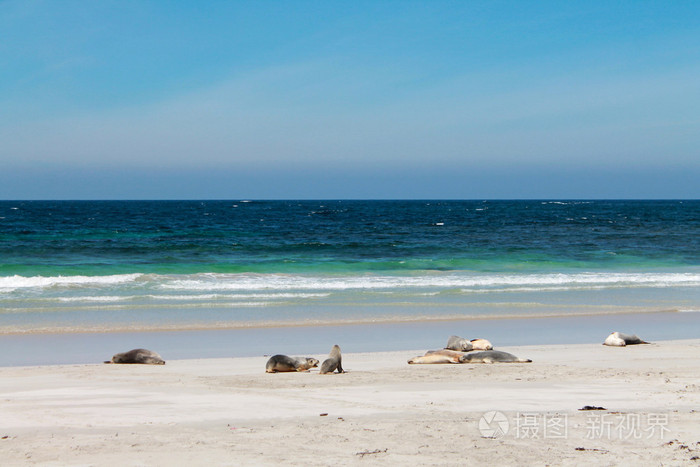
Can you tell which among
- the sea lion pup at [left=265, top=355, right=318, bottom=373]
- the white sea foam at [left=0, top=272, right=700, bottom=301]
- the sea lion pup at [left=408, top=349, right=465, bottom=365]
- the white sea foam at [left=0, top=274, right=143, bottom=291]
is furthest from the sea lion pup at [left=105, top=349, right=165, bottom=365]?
the white sea foam at [left=0, top=274, right=143, bottom=291]

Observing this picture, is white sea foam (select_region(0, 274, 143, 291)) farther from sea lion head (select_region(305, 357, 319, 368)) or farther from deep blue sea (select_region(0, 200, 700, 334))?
sea lion head (select_region(305, 357, 319, 368))

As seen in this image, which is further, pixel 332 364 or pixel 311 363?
pixel 311 363

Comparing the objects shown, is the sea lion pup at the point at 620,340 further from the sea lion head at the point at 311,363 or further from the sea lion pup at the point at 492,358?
the sea lion head at the point at 311,363

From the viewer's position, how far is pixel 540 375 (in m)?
8.16

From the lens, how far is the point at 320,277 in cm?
2238

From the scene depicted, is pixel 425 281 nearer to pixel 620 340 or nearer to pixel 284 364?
pixel 620 340

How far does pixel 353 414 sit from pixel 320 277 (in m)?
16.3

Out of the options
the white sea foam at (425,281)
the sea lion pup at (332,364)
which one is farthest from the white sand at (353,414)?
the white sea foam at (425,281)

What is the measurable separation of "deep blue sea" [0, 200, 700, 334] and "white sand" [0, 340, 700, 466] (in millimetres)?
5363

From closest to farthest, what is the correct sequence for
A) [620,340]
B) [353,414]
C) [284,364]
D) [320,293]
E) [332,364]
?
[353,414] < [332,364] < [284,364] < [620,340] < [320,293]

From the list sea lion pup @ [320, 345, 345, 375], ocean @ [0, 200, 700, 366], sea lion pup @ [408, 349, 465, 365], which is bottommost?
ocean @ [0, 200, 700, 366]

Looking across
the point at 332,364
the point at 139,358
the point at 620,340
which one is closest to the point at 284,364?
the point at 332,364

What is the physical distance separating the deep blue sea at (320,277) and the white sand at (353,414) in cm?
536

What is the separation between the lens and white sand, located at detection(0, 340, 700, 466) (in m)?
4.94
